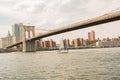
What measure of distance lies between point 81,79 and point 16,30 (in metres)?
130

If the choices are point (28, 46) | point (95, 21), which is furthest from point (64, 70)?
point (28, 46)

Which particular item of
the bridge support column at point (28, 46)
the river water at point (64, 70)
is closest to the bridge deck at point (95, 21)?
the river water at point (64, 70)

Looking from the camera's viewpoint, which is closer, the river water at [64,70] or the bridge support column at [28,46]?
the river water at [64,70]

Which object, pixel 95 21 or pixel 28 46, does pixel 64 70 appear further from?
pixel 28 46

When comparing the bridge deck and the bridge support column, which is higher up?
the bridge deck

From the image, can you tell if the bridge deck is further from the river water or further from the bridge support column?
the bridge support column

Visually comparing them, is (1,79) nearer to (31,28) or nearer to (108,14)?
(108,14)

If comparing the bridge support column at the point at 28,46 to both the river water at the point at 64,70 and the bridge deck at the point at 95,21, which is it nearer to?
the bridge deck at the point at 95,21

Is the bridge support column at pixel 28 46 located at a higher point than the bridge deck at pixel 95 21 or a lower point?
lower

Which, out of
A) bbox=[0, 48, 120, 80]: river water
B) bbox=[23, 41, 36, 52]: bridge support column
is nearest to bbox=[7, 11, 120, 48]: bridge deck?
bbox=[0, 48, 120, 80]: river water

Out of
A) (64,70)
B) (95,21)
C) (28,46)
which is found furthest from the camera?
(28,46)

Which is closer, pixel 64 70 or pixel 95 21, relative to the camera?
pixel 64 70

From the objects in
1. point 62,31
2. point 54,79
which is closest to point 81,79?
point 54,79

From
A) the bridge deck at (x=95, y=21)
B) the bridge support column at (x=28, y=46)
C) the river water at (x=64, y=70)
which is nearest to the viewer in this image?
the river water at (x=64, y=70)
